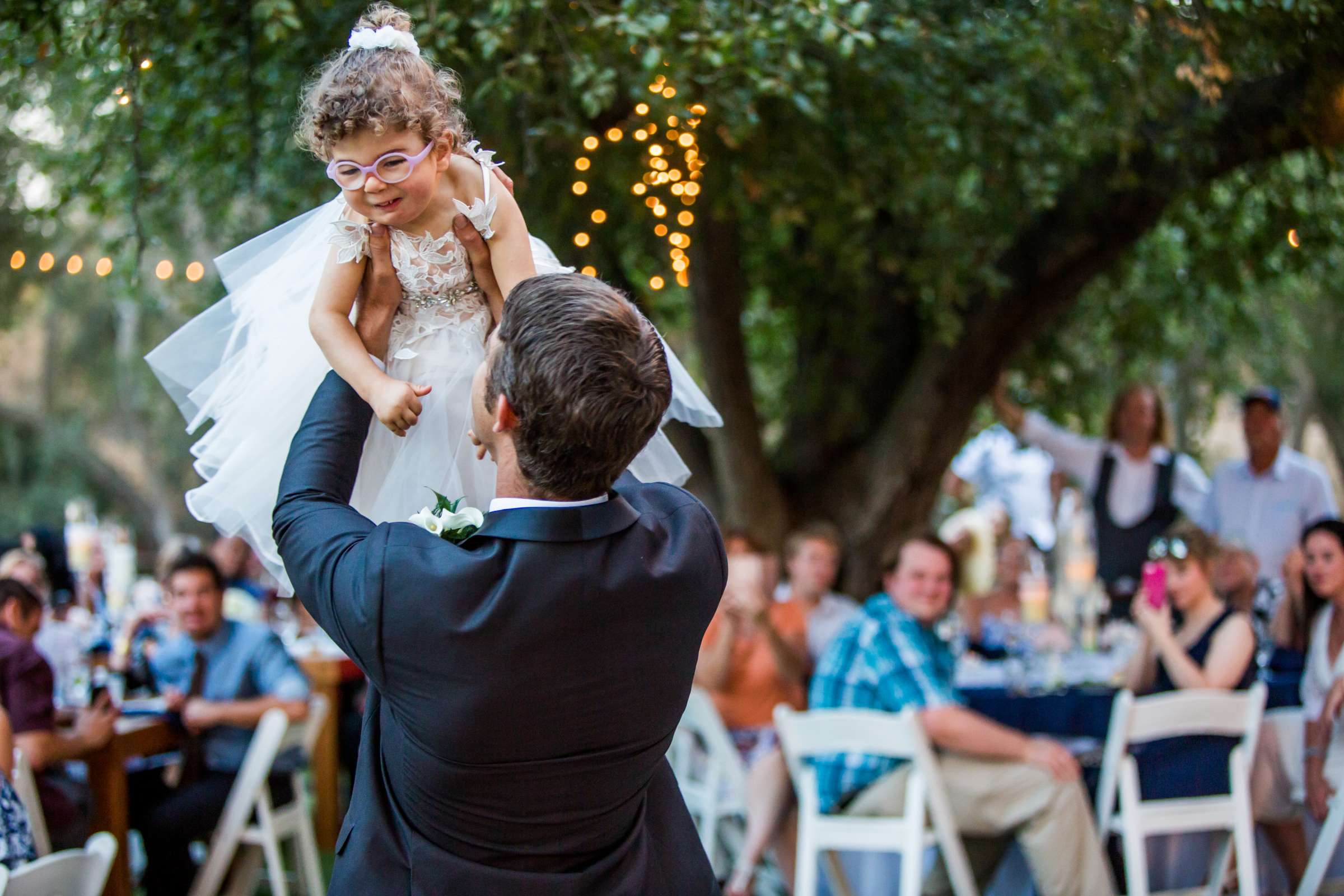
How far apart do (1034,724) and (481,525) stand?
3.29m

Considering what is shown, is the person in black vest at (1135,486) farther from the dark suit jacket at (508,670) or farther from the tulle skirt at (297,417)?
the dark suit jacket at (508,670)

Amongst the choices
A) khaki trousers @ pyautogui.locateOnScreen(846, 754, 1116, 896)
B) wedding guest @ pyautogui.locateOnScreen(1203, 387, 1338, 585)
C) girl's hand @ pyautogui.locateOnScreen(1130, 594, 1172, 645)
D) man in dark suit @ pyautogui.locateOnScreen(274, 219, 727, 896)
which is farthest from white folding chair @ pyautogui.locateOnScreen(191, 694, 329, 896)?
wedding guest @ pyautogui.locateOnScreen(1203, 387, 1338, 585)

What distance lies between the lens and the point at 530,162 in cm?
316

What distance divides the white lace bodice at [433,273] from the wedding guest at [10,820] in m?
1.30

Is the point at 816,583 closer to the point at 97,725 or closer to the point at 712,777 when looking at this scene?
the point at 712,777

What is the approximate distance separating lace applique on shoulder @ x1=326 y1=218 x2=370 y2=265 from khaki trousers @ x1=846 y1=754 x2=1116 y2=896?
2450 millimetres

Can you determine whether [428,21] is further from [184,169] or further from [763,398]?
[763,398]

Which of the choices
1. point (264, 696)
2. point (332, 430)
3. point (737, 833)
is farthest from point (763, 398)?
point (332, 430)

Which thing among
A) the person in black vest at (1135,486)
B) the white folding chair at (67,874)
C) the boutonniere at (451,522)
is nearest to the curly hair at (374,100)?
the boutonniere at (451,522)

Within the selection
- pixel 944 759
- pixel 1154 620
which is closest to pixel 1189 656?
pixel 1154 620

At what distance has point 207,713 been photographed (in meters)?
4.09

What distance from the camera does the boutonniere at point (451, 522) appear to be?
164 centimetres

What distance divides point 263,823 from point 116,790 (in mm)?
449

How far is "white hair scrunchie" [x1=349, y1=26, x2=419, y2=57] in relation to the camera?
186cm
